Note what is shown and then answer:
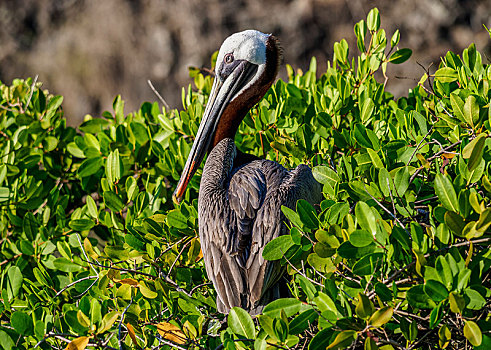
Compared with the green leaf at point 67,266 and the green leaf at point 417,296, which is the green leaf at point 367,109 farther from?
the green leaf at point 67,266

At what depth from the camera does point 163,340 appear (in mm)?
1907

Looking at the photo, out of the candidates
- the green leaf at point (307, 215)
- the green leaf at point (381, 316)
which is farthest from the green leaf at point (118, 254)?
the green leaf at point (381, 316)

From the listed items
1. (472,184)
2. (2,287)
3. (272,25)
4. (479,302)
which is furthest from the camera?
(272,25)

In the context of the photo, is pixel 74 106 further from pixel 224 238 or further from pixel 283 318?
pixel 283 318

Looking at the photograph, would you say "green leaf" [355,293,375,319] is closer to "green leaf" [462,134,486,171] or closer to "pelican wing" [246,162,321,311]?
"green leaf" [462,134,486,171]

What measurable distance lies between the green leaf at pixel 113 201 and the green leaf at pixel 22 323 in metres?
0.69

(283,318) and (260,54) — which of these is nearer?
(283,318)

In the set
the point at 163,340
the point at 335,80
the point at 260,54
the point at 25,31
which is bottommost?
the point at 163,340

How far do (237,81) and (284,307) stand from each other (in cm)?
149

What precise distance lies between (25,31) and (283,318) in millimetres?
6750

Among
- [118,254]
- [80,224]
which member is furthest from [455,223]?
[80,224]

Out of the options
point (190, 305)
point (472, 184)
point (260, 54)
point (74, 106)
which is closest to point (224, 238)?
point (190, 305)

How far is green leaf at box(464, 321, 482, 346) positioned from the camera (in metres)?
1.37

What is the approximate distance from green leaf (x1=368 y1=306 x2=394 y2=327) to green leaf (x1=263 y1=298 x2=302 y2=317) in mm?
252
